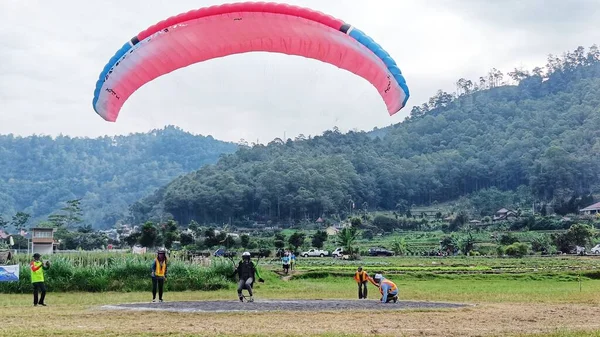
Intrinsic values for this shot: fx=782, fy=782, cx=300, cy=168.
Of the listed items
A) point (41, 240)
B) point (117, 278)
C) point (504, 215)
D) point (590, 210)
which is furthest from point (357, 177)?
point (117, 278)

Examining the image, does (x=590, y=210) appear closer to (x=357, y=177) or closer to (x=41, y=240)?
(x=357, y=177)

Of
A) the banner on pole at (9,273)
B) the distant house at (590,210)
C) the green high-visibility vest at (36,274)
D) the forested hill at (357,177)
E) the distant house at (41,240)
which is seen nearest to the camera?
the green high-visibility vest at (36,274)

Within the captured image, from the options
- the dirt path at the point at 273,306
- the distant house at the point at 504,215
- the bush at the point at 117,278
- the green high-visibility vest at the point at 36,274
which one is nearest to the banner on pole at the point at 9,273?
the bush at the point at 117,278

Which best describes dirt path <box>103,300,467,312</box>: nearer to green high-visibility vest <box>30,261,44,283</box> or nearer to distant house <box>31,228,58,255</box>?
green high-visibility vest <box>30,261,44,283</box>

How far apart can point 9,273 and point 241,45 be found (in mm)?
13608

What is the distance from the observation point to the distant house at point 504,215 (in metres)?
135

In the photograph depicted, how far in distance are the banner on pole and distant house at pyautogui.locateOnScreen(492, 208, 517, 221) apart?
113465mm

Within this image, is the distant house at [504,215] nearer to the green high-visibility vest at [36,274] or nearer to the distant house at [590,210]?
the distant house at [590,210]

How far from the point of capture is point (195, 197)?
15762cm

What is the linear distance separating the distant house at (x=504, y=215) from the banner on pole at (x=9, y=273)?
4467 inches

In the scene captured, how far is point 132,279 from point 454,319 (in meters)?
16.2

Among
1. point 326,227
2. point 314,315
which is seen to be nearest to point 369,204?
point 326,227

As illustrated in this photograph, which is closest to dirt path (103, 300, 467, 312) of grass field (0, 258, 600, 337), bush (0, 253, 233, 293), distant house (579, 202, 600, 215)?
grass field (0, 258, 600, 337)

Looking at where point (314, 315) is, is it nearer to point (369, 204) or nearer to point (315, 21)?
point (315, 21)
